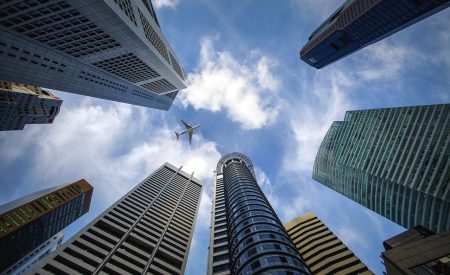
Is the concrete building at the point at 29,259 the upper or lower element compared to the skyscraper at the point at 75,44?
lower

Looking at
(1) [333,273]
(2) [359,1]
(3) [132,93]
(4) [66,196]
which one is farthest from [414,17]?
(4) [66,196]

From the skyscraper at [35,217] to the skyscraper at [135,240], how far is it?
52.7 meters

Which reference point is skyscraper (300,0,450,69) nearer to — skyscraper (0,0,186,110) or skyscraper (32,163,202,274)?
skyscraper (0,0,186,110)

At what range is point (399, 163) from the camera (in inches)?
3639

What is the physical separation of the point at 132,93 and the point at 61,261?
2934 inches

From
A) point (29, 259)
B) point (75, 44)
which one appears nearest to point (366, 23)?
point (75, 44)

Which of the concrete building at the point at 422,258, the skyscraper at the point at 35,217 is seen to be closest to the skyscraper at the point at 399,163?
the concrete building at the point at 422,258

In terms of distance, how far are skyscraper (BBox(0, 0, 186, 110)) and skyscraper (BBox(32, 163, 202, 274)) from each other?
116 feet

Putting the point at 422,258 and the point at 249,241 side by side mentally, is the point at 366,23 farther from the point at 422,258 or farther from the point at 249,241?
the point at 422,258

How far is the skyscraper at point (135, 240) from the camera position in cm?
5069

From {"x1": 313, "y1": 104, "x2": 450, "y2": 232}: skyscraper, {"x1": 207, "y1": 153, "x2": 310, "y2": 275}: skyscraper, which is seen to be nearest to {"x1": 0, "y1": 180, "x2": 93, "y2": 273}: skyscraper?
{"x1": 207, "y1": 153, "x2": 310, "y2": 275}: skyscraper

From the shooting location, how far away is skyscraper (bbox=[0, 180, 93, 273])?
105 metres

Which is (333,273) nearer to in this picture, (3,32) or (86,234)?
(86,234)

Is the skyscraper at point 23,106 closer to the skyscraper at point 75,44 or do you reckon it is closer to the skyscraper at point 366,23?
the skyscraper at point 75,44
